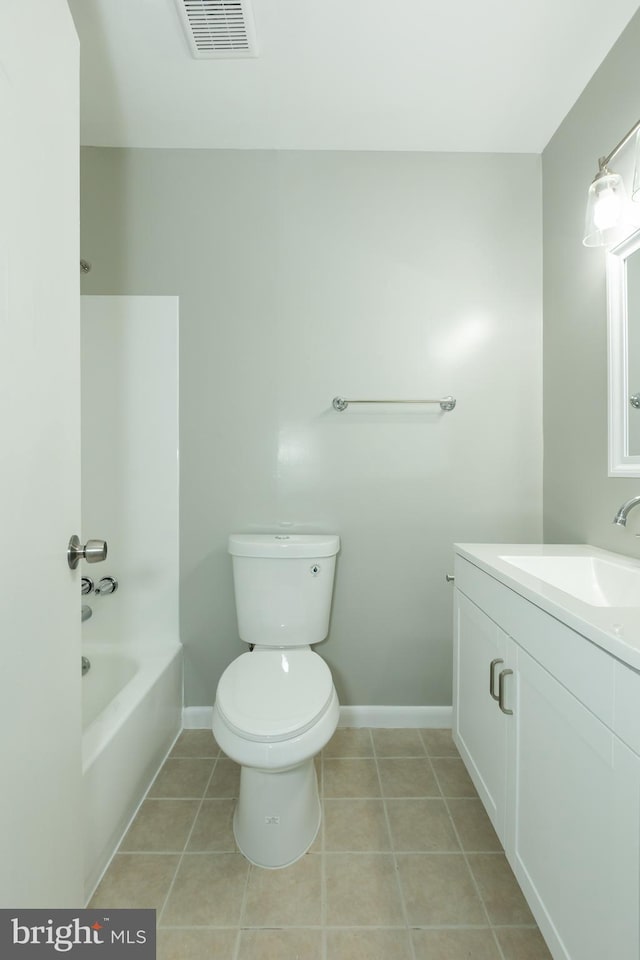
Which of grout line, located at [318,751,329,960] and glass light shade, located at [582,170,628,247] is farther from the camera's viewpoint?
glass light shade, located at [582,170,628,247]

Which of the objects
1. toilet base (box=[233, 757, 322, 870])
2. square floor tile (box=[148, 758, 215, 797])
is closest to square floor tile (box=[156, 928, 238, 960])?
toilet base (box=[233, 757, 322, 870])

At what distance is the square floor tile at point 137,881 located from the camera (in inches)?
43.1

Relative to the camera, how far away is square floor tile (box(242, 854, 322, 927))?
1051 millimetres

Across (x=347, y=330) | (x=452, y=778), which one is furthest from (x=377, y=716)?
(x=347, y=330)

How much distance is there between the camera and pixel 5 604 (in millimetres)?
682

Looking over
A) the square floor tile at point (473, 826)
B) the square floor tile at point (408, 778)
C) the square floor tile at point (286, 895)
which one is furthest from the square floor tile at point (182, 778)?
the square floor tile at point (473, 826)

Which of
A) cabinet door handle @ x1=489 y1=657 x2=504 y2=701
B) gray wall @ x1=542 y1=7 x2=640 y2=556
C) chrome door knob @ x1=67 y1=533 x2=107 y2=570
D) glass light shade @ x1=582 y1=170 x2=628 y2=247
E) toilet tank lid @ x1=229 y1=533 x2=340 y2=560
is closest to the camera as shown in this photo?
chrome door knob @ x1=67 y1=533 x2=107 y2=570

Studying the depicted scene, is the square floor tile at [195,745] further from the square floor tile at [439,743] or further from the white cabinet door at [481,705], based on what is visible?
the white cabinet door at [481,705]

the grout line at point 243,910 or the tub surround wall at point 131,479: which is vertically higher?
the tub surround wall at point 131,479

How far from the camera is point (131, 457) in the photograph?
1764mm

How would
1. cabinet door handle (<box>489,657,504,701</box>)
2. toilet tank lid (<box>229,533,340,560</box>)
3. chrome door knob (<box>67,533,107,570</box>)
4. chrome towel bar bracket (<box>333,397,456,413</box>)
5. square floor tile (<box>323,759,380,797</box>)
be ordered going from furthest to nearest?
chrome towel bar bracket (<box>333,397,456,413</box>) < toilet tank lid (<box>229,533,340,560</box>) < square floor tile (<box>323,759,380,797</box>) < cabinet door handle (<box>489,657,504,701</box>) < chrome door knob (<box>67,533,107,570</box>)

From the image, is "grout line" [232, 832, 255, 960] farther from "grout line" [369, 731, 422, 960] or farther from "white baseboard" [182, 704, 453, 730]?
"white baseboard" [182, 704, 453, 730]

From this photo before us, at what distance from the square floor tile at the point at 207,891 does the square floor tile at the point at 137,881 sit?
3 cm

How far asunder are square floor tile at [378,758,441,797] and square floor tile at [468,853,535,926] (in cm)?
25
